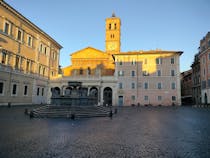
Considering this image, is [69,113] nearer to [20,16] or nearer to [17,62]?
[17,62]

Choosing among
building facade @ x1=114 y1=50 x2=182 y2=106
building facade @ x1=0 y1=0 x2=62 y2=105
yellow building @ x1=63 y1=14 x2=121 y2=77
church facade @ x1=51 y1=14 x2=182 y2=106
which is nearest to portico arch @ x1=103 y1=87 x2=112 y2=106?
church facade @ x1=51 y1=14 x2=182 y2=106

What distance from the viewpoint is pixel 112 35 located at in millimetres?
66125

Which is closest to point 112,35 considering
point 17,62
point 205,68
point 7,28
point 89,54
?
point 89,54

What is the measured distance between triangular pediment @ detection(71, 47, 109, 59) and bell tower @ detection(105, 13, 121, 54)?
61.8ft

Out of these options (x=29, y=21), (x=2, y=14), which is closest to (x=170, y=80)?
(x=29, y=21)

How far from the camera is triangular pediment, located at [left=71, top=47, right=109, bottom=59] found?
155ft

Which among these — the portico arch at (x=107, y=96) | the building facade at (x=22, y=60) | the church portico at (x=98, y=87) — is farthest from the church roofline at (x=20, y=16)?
the portico arch at (x=107, y=96)

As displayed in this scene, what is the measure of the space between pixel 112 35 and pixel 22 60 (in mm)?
44352

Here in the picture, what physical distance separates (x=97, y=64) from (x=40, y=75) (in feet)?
57.2

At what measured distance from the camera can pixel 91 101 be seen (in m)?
18.6

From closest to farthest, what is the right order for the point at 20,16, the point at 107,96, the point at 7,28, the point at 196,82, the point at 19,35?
the point at 7,28 → the point at 20,16 → the point at 19,35 → the point at 107,96 → the point at 196,82

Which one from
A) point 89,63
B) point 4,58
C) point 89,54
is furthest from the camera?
point 89,54

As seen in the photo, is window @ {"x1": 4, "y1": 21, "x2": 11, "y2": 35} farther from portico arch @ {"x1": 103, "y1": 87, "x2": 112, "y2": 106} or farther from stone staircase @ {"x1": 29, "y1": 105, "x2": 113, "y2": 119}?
portico arch @ {"x1": 103, "y1": 87, "x2": 112, "y2": 106}

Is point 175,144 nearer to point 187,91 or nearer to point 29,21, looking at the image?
point 29,21
